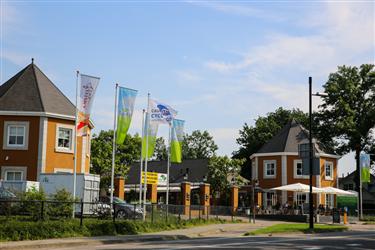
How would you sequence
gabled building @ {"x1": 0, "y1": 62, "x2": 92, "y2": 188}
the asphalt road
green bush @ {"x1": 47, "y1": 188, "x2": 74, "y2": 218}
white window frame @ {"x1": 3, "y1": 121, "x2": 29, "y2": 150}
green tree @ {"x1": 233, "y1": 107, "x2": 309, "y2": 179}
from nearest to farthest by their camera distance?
the asphalt road < green bush @ {"x1": 47, "y1": 188, "x2": 74, "y2": 218} < gabled building @ {"x1": 0, "y1": 62, "x2": 92, "y2": 188} < white window frame @ {"x1": 3, "y1": 121, "x2": 29, "y2": 150} < green tree @ {"x1": 233, "y1": 107, "x2": 309, "y2": 179}

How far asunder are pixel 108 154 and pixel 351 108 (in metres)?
38.2

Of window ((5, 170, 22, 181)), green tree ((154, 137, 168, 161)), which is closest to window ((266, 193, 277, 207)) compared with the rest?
window ((5, 170, 22, 181))

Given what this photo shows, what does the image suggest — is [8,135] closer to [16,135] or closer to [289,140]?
[16,135]

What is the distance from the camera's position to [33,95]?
38.5 metres

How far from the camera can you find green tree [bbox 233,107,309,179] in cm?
8188

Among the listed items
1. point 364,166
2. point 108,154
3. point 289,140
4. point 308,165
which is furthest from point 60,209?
point 108,154

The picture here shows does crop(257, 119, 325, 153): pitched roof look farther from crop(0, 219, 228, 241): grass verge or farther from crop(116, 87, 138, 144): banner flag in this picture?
crop(0, 219, 228, 241): grass verge

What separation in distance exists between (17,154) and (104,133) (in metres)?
50.9

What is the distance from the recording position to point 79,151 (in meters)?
39.3

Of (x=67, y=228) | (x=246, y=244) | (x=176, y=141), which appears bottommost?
(x=246, y=244)

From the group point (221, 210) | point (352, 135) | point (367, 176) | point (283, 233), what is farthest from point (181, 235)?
point (352, 135)

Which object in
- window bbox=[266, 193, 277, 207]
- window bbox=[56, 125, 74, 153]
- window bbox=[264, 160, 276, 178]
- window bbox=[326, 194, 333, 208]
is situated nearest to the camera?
window bbox=[56, 125, 74, 153]

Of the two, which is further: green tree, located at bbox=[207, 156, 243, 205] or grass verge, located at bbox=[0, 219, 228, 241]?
green tree, located at bbox=[207, 156, 243, 205]

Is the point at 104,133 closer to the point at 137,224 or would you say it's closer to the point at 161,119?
the point at 161,119
